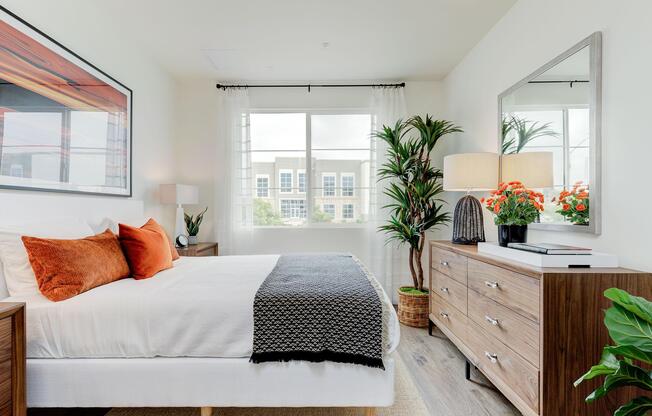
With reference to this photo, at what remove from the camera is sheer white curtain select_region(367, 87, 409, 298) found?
3969 mm

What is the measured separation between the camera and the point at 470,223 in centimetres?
261

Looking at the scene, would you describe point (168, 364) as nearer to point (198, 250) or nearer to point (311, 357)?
point (311, 357)

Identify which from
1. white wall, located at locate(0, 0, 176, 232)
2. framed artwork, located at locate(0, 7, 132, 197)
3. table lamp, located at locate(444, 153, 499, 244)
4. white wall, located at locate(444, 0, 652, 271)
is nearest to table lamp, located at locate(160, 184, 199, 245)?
white wall, located at locate(0, 0, 176, 232)

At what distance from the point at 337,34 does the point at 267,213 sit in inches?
84.5

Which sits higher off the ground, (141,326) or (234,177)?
(234,177)

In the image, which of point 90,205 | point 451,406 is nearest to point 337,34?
point 90,205

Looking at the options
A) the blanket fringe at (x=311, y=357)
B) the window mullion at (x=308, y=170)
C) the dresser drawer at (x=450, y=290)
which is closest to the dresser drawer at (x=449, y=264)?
the dresser drawer at (x=450, y=290)

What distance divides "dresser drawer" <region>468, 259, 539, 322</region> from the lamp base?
0.48 metres

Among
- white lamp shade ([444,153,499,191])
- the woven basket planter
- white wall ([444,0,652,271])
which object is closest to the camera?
white wall ([444,0,652,271])

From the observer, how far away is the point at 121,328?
1622mm

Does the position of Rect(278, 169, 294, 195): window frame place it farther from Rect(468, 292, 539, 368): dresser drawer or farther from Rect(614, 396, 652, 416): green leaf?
Rect(614, 396, 652, 416): green leaf

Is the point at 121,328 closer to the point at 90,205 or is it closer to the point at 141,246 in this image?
the point at 141,246

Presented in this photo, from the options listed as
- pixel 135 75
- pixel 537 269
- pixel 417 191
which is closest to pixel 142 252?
pixel 135 75

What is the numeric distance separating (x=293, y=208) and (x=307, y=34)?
1.95m
